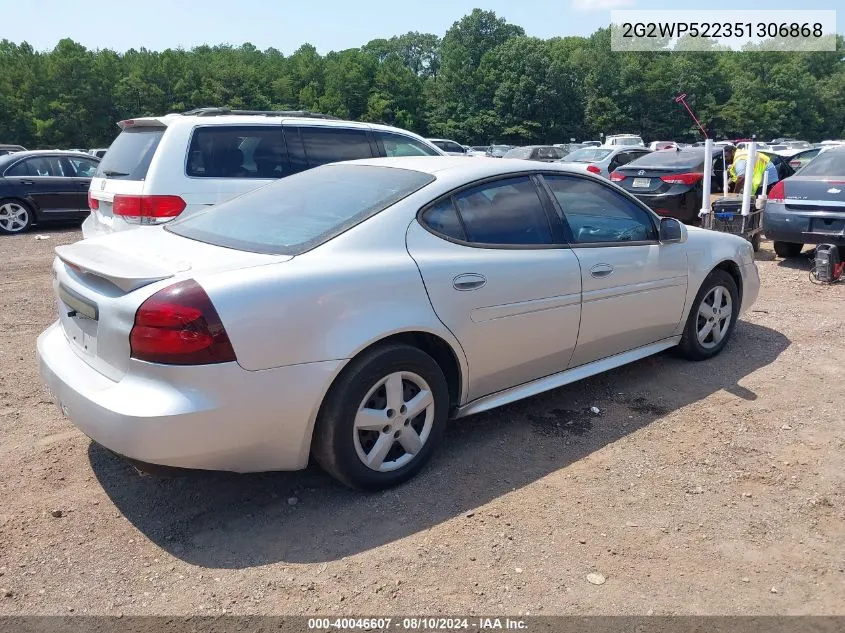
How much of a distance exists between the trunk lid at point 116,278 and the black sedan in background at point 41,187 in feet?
34.0

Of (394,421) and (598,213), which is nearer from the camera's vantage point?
(394,421)

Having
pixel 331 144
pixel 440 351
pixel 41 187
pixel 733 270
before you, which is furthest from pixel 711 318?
pixel 41 187

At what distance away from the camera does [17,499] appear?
3.29 m

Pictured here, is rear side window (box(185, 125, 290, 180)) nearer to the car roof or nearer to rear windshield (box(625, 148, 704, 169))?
the car roof

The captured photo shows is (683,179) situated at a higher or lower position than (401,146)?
lower

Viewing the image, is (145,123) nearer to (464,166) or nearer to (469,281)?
(464,166)

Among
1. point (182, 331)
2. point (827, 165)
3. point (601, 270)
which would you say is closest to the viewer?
point (182, 331)

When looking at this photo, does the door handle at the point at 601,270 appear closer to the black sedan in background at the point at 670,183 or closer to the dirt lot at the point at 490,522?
the dirt lot at the point at 490,522

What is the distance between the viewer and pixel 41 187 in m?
12.5

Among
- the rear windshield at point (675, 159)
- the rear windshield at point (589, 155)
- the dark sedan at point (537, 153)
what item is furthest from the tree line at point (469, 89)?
the rear windshield at point (675, 159)

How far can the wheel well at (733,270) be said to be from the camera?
527 centimetres

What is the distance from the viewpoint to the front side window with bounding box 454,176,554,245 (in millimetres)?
3736

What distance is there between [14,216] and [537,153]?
711 inches

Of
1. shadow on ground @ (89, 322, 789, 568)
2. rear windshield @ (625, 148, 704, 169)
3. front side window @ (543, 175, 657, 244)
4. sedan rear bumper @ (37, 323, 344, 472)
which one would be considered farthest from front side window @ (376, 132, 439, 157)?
rear windshield @ (625, 148, 704, 169)
